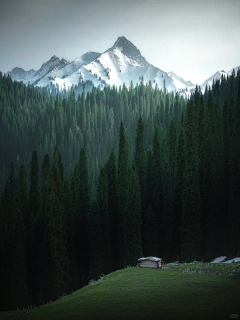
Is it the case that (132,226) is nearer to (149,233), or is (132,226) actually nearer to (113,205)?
(149,233)

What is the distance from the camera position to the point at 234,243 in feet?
182

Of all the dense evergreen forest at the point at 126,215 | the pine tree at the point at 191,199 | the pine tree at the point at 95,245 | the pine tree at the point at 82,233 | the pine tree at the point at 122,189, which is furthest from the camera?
the pine tree at the point at 122,189

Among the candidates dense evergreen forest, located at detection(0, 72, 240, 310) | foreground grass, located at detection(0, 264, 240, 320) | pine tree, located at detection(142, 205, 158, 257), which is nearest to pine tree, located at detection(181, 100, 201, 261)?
dense evergreen forest, located at detection(0, 72, 240, 310)

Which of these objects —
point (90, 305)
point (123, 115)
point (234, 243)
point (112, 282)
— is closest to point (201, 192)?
point (234, 243)

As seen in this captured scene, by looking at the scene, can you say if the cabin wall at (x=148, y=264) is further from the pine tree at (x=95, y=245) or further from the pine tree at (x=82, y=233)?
the pine tree at (x=82, y=233)

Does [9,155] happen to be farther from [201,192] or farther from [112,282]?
[112,282]

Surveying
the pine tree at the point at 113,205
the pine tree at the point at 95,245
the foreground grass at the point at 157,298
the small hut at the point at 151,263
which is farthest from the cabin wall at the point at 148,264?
the pine tree at the point at 113,205

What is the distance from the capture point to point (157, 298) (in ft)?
88.4

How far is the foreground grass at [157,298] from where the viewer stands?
23.5 meters

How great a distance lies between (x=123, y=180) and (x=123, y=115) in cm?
12343

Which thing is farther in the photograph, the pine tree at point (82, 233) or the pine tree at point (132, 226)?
the pine tree at point (82, 233)

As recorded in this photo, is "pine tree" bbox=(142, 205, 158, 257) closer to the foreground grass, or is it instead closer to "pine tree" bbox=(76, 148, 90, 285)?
"pine tree" bbox=(76, 148, 90, 285)

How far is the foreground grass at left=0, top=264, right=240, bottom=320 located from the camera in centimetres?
2352

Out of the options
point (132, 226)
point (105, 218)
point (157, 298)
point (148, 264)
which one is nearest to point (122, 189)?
point (105, 218)
